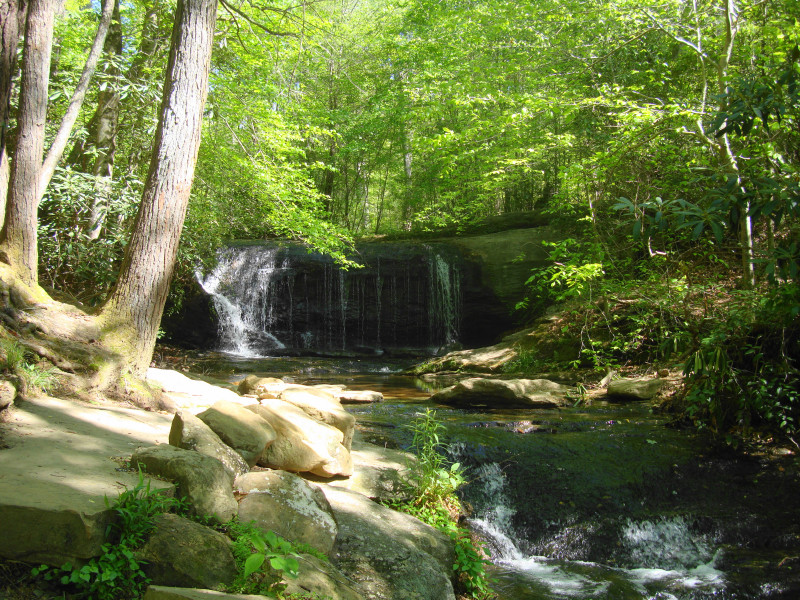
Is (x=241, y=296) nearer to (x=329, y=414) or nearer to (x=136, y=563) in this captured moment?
(x=329, y=414)

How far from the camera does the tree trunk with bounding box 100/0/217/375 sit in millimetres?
4891

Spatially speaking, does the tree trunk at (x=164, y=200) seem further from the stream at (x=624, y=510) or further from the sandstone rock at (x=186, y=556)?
the sandstone rock at (x=186, y=556)

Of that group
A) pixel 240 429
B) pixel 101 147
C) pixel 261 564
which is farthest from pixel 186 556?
pixel 101 147

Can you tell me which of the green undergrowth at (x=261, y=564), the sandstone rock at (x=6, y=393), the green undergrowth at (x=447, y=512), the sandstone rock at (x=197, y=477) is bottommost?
the green undergrowth at (x=447, y=512)

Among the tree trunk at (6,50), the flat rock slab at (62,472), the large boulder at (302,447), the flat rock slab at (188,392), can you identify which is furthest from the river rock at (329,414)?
the tree trunk at (6,50)

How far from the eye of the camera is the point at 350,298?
15047 millimetres

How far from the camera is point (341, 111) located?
17047mm

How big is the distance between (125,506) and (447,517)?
238 cm

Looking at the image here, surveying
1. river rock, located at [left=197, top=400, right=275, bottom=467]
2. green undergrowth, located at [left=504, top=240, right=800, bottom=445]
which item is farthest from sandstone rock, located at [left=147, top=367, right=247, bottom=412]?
green undergrowth, located at [left=504, top=240, right=800, bottom=445]

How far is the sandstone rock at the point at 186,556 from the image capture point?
209 centimetres

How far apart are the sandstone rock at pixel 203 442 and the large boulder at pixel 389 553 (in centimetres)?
71

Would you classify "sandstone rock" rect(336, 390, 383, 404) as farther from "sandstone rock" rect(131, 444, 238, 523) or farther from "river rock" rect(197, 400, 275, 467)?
"sandstone rock" rect(131, 444, 238, 523)

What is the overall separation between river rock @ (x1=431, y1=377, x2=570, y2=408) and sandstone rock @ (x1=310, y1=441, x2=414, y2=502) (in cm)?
254

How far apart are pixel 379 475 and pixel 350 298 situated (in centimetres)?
1093
